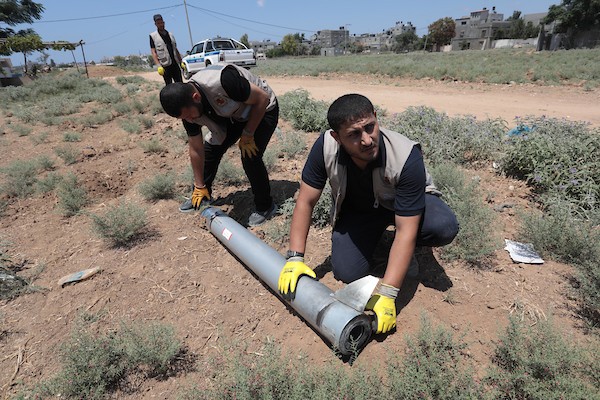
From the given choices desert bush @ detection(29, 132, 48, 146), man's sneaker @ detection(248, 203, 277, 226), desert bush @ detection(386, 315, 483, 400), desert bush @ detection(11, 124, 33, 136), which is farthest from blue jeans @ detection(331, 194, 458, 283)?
desert bush @ detection(11, 124, 33, 136)

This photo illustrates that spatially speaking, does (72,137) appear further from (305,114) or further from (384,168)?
(384,168)

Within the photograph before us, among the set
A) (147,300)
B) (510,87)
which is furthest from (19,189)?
(510,87)

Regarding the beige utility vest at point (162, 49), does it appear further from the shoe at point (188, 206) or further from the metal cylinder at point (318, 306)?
the metal cylinder at point (318, 306)

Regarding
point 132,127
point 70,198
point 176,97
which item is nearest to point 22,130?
point 132,127

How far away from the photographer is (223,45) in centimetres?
1695

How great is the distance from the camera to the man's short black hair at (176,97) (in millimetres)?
2811

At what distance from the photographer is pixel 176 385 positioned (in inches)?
77.7

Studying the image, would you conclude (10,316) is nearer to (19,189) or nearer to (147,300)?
(147,300)

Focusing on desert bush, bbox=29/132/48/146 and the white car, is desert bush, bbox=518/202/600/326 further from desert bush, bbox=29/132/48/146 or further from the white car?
the white car

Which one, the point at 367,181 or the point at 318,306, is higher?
the point at 367,181

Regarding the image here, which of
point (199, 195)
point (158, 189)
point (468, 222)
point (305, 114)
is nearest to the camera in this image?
point (468, 222)

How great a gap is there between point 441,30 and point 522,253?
74.9 m

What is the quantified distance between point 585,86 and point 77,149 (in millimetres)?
12934

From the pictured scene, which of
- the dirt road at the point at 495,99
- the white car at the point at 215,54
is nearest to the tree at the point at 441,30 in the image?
the white car at the point at 215,54
